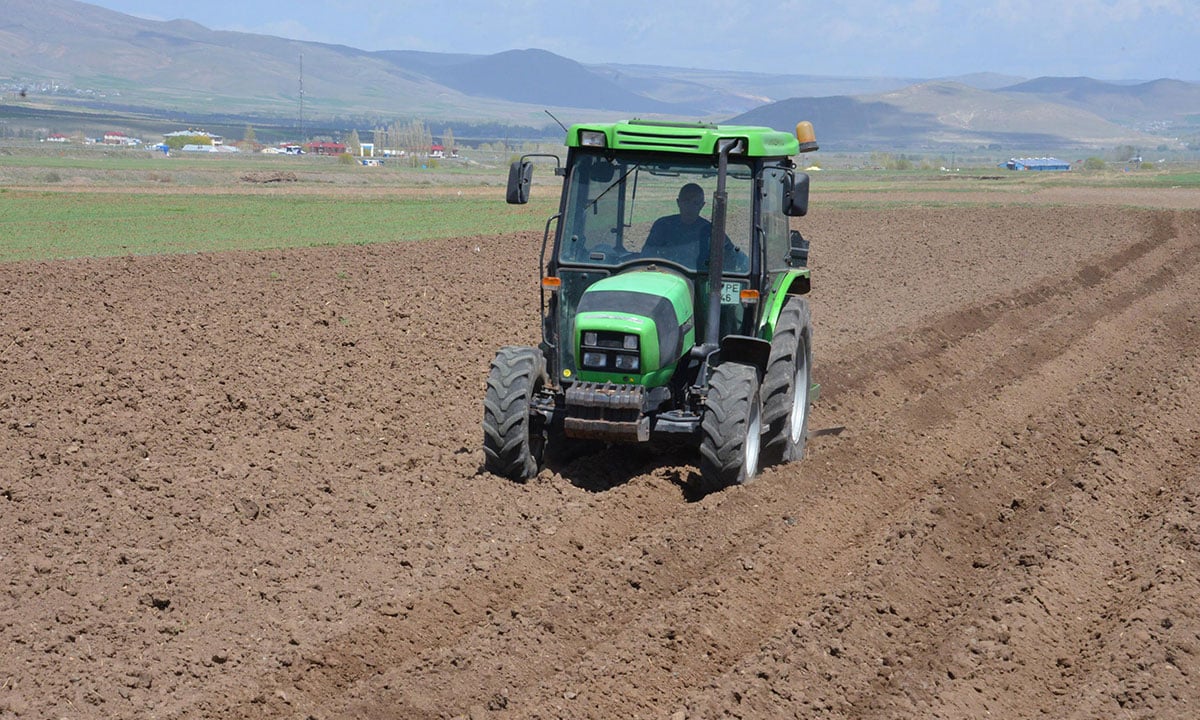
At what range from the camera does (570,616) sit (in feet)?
20.4

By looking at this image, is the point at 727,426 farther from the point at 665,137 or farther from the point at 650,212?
the point at 665,137

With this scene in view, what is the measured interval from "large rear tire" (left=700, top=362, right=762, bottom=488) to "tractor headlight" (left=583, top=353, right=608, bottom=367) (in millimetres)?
701

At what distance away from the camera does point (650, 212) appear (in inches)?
342

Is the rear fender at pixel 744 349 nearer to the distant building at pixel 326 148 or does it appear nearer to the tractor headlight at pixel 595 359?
the tractor headlight at pixel 595 359

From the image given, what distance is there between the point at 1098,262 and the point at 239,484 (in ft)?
61.3

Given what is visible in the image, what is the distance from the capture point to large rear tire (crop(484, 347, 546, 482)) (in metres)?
8.12

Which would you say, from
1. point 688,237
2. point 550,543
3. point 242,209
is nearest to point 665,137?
point 688,237

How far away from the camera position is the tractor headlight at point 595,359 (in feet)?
26.6

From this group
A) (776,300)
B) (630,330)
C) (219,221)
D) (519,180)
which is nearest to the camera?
(630,330)

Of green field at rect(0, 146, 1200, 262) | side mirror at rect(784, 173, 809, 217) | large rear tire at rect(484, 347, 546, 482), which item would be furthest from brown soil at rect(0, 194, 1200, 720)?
green field at rect(0, 146, 1200, 262)

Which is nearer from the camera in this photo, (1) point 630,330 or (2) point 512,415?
(1) point 630,330

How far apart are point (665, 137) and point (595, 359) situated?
1.56 m

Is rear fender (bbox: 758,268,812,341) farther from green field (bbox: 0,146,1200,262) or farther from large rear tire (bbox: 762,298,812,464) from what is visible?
green field (bbox: 0,146,1200,262)

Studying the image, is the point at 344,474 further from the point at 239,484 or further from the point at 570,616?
the point at 570,616
